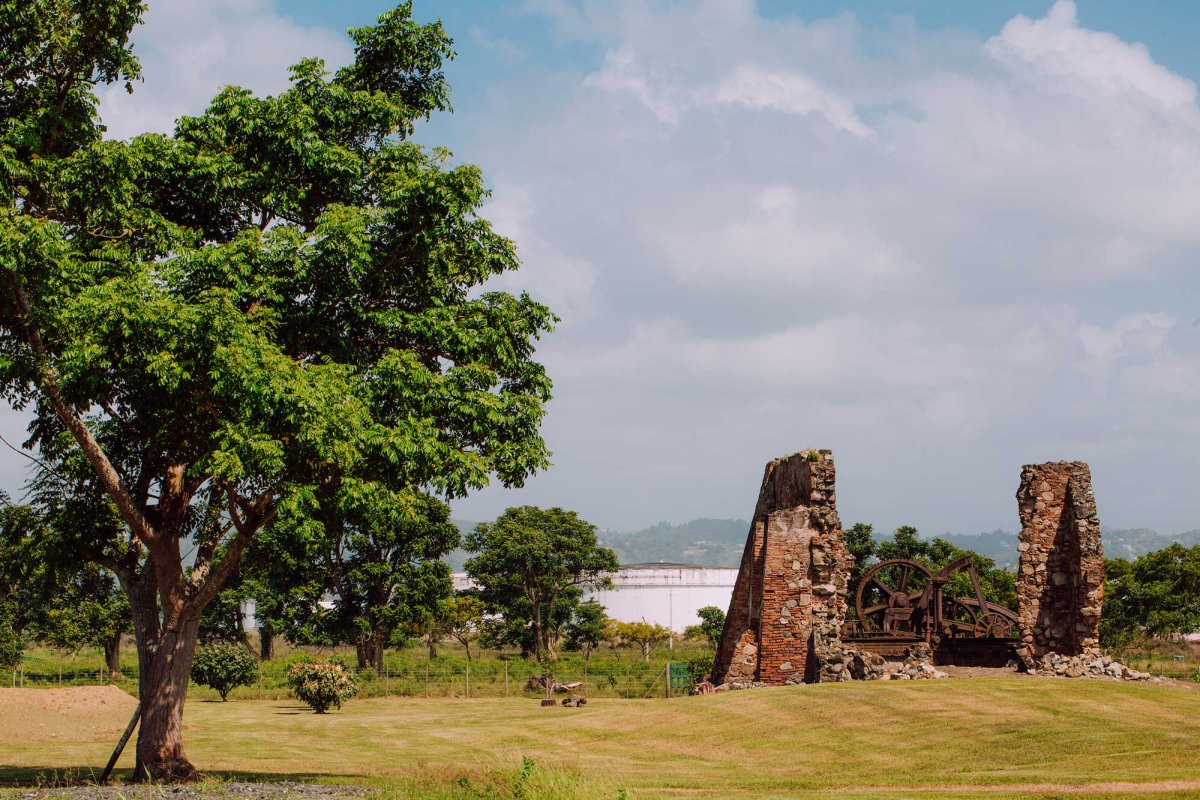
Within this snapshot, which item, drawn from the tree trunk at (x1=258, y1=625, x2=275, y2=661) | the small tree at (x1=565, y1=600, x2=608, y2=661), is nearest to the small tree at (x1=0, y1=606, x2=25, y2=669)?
the tree trunk at (x1=258, y1=625, x2=275, y2=661)

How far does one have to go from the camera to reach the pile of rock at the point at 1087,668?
2511cm

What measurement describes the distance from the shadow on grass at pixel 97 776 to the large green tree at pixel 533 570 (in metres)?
47.9

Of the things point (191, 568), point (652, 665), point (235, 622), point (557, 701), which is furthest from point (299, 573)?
point (191, 568)

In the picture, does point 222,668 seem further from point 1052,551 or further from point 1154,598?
point 1154,598

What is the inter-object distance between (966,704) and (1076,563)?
7.89 meters

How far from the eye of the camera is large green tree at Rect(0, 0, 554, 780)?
1450cm

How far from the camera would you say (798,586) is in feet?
93.4

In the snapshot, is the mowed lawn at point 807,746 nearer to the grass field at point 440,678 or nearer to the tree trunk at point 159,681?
the tree trunk at point 159,681

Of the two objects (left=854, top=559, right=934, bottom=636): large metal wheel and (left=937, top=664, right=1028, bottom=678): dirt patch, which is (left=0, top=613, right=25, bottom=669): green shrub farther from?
(left=937, top=664, right=1028, bottom=678): dirt patch

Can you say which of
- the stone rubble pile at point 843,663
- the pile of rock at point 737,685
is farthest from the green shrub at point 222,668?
the stone rubble pile at point 843,663

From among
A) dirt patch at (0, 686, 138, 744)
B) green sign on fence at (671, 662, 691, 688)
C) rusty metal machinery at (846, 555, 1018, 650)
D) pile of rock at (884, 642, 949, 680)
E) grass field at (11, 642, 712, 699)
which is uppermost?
rusty metal machinery at (846, 555, 1018, 650)

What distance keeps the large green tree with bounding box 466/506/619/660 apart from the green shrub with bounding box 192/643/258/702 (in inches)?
1051

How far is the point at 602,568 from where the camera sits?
73.0 m

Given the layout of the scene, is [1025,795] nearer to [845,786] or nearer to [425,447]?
[845,786]
